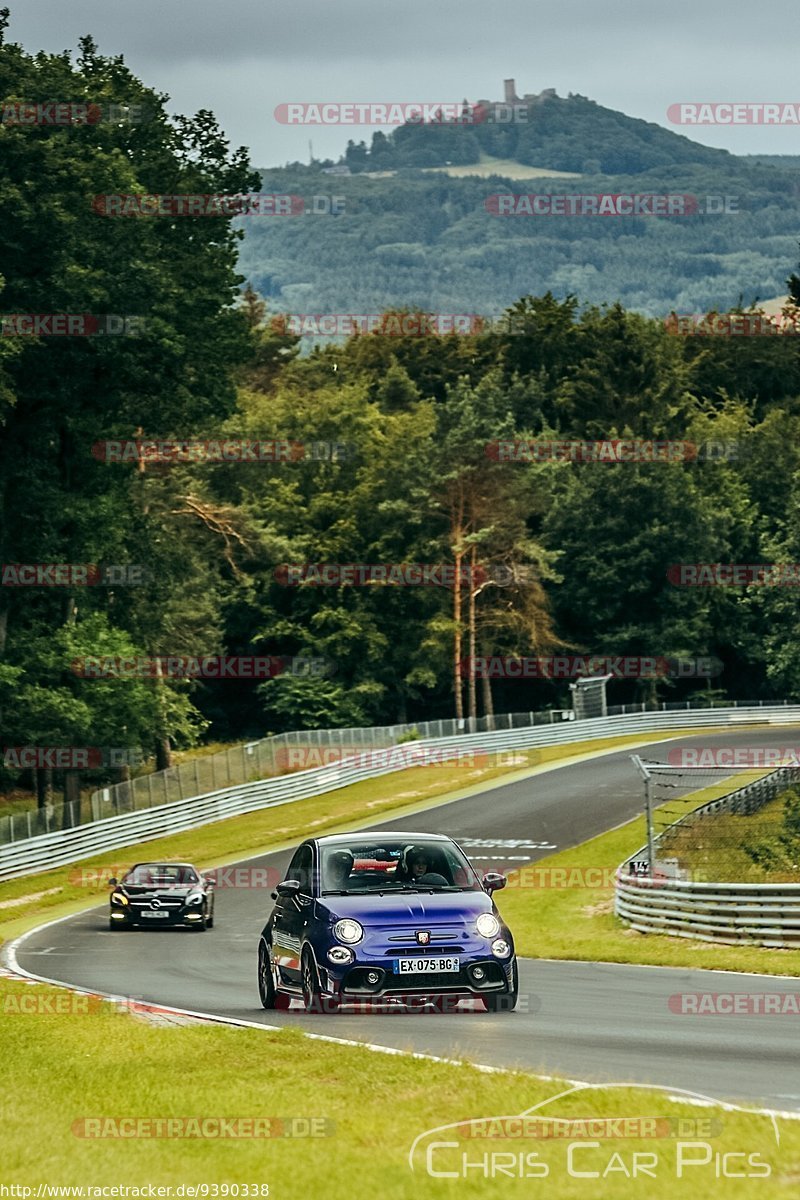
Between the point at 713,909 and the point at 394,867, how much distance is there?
12242mm

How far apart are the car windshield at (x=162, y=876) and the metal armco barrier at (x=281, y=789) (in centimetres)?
1446

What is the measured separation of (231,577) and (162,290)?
47.8 m

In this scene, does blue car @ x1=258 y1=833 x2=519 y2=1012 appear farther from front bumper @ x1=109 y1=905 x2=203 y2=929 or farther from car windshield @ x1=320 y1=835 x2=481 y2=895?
front bumper @ x1=109 y1=905 x2=203 y2=929

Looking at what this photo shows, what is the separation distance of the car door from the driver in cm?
19

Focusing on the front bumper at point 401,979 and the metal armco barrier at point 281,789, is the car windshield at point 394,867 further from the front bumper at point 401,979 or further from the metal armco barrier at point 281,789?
the metal armco barrier at point 281,789

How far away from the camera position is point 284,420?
97812 millimetres

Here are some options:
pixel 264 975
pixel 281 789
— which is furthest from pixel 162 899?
pixel 281 789

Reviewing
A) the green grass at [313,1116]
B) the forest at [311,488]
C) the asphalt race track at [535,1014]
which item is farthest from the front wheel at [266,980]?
the forest at [311,488]

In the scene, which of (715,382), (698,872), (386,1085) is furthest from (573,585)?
(386,1085)

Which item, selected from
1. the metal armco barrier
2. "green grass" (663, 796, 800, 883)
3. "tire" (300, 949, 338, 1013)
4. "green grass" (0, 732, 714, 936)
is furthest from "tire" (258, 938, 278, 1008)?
the metal armco barrier

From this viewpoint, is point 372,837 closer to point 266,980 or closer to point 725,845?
point 266,980

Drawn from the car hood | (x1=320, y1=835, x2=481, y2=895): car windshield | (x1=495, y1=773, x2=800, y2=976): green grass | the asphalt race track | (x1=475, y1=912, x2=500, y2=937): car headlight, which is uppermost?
(x1=320, y1=835, x2=481, y2=895): car windshield

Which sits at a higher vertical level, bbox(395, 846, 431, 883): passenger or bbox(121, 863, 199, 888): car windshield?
bbox(395, 846, 431, 883): passenger

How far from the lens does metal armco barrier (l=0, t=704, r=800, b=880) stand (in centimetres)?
4925
